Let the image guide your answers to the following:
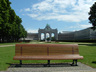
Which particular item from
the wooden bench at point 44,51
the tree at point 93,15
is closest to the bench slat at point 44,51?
the wooden bench at point 44,51

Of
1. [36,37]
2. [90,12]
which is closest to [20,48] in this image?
[90,12]

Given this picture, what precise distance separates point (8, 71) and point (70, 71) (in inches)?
96.0

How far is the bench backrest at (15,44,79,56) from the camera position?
20.8 feet

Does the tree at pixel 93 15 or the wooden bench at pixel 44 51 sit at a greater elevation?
the tree at pixel 93 15

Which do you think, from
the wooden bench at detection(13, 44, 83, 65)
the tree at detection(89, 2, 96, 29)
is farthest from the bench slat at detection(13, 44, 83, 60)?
the tree at detection(89, 2, 96, 29)

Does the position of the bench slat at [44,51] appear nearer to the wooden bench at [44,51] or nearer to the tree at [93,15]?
the wooden bench at [44,51]

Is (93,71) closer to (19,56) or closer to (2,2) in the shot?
(19,56)

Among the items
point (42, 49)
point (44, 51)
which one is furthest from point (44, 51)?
point (42, 49)

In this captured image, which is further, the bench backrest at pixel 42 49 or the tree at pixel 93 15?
the tree at pixel 93 15

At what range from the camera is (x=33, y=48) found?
6.38 metres

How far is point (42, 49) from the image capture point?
21.1 ft

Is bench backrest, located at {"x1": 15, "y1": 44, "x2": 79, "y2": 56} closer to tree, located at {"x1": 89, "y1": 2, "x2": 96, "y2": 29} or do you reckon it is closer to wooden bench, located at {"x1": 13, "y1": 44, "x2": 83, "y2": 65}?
wooden bench, located at {"x1": 13, "y1": 44, "x2": 83, "y2": 65}

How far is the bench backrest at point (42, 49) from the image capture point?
20.8 ft

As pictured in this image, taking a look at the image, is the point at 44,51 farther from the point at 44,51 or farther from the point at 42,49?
the point at 42,49
